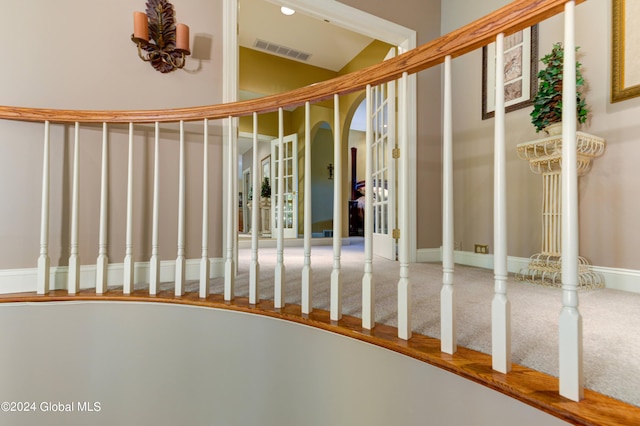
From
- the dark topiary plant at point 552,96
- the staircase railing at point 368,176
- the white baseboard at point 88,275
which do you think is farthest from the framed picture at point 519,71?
the white baseboard at point 88,275

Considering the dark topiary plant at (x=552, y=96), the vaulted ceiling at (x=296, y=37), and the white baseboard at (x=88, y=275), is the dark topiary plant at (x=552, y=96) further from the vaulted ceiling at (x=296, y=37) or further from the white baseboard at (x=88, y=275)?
the vaulted ceiling at (x=296, y=37)

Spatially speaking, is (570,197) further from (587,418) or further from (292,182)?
(292,182)

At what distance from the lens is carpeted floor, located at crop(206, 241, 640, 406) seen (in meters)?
0.83

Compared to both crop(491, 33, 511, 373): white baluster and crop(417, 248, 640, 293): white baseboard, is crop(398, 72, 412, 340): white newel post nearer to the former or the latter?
crop(491, 33, 511, 373): white baluster

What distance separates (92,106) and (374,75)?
5.53 feet

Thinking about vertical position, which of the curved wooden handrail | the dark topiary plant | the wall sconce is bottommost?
the curved wooden handrail

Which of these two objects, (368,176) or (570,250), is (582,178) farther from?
(570,250)

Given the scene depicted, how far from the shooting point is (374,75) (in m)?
1.11

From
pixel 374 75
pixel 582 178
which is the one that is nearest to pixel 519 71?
pixel 582 178

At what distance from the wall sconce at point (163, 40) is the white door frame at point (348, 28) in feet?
0.96

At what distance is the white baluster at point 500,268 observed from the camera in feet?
2.55

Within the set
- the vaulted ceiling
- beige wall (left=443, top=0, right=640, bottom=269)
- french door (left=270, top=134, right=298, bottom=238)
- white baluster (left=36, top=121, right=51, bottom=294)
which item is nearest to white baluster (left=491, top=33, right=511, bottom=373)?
beige wall (left=443, top=0, right=640, bottom=269)

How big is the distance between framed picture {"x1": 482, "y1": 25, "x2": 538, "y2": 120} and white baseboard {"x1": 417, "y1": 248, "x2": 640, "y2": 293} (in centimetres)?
Answer: 118

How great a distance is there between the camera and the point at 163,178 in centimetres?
196
